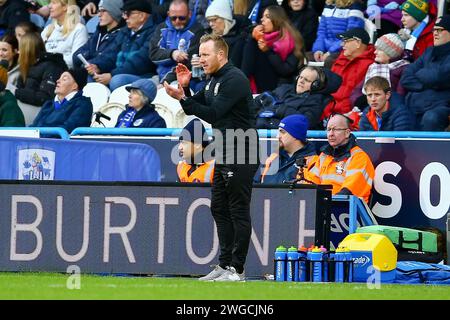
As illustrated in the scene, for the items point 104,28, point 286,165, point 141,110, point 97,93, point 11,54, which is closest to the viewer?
point 286,165

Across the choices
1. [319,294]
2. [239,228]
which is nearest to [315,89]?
[239,228]

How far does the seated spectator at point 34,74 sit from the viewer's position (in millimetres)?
19234

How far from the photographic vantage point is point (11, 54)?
20344 millimetres

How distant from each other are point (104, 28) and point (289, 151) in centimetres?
610

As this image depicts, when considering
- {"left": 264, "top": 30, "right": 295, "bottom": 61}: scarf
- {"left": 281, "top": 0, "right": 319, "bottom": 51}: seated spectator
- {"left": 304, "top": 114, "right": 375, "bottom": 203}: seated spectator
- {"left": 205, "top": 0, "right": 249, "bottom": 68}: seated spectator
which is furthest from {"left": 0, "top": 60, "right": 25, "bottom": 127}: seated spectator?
{"left": 304, "top": 114, "right": 375, "bottom": 203}: seated spectator

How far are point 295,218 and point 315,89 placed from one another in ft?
10.8

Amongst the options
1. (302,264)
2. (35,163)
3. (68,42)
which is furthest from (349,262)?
(68,42)

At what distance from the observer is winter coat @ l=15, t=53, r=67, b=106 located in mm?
19219

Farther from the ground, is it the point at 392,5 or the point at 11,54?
the point at 392,5

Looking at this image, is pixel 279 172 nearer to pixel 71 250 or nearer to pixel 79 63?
pixel 71 250

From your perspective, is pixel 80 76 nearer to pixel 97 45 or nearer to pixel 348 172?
pixel 97 45

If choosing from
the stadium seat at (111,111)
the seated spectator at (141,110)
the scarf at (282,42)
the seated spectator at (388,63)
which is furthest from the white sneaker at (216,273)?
the stadium seat at (111,111)

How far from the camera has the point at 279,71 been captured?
1758cm

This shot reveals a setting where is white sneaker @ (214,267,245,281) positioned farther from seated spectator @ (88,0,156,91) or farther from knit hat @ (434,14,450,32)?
seated spectator @ (88,0,156,91)
